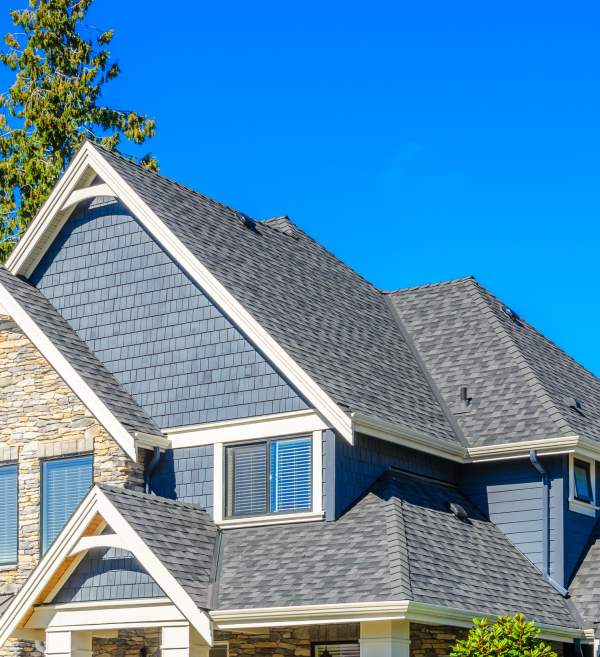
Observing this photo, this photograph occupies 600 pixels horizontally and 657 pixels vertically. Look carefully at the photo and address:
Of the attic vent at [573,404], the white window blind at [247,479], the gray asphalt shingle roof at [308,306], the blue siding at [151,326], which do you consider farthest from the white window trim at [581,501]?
the white window blind at [247,479]

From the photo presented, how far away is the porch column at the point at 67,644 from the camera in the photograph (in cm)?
1852

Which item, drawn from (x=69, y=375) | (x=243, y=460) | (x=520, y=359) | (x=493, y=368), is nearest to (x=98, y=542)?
(x=243, y=460)

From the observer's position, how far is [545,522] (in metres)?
21.2

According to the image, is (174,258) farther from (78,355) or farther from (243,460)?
(243,460)

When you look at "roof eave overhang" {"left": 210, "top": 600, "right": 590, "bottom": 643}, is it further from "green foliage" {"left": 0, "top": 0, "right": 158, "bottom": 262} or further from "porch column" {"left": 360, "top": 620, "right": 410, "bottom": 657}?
"green foliage" {"left": 0, "top": 0, "right": 158, "bottom": 262}

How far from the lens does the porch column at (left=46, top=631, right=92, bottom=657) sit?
1852 centimetres

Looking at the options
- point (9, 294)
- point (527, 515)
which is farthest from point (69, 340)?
point (527, 515)

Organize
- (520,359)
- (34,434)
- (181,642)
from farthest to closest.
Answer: (520,359) → (34,434) → (181,642)

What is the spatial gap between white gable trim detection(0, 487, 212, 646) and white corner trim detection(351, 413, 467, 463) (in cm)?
345

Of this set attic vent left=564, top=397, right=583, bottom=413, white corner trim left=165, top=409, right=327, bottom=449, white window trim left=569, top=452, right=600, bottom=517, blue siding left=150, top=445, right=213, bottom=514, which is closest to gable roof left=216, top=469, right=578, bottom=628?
blue siding left=150, top=445, right=213, bottom=514

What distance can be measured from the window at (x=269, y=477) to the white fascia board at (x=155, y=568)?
2579 mm

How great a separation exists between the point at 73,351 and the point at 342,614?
22.9 feet

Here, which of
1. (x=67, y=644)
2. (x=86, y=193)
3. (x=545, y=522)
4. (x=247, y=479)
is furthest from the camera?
(x=86, y=193)

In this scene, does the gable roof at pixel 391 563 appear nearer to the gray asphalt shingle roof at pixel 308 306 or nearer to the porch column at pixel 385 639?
the porch column at pixel 385 639
